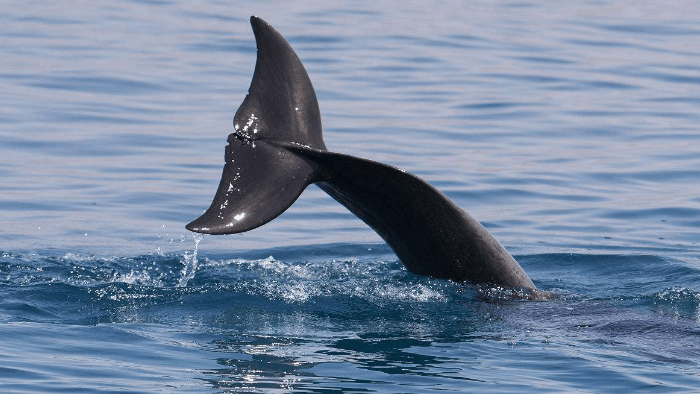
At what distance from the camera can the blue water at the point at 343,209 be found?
27.9ft

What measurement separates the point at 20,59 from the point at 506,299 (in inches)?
605

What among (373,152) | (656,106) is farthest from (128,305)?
(656,106)

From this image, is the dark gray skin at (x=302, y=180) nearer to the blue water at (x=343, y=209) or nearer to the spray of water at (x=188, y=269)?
the blue water at (x=343, y=209)

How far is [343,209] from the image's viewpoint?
15.6 m

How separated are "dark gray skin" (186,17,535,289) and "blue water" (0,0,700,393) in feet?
1.44

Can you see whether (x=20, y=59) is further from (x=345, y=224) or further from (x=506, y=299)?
(x=506, y=299)

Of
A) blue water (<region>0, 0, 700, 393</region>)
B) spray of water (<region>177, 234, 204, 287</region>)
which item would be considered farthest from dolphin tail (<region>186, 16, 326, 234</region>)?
spray of water (<region>177, 234, 204, 287</region>)

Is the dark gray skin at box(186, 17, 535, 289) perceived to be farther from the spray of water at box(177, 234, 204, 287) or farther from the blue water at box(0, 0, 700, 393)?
the spray of water at box(177, 234, 204, 287)

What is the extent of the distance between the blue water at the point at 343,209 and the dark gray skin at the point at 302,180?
44 centimetres

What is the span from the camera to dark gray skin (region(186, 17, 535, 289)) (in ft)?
26.9

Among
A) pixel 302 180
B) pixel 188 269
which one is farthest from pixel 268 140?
pixel 188 269

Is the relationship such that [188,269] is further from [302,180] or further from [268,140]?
[302,180]

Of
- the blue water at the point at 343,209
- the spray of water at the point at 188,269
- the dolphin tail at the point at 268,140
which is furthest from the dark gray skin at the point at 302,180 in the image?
the spray of water at the point at 188,269

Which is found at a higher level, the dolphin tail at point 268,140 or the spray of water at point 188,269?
the dolphin tail at point 268,140
